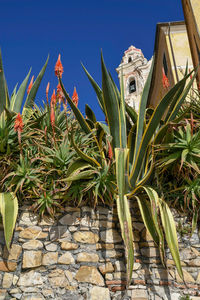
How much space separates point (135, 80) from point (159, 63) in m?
14.9

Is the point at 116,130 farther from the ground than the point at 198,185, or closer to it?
farther from the ground

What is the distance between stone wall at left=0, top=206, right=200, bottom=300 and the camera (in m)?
2.94

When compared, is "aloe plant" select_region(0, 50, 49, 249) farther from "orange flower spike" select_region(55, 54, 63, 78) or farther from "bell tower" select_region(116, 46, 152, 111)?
"bell tower" select_region(116, 46, 152, 111)

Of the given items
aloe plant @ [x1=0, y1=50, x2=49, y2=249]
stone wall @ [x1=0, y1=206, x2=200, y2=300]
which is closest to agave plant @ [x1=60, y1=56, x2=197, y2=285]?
stone wall @ [x1=0, y1=206, x2=200, y2=300]

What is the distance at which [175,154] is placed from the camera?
338 centimetres

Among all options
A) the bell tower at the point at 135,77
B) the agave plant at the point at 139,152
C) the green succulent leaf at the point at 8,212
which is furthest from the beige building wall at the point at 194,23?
the bell tower at the point at 135,77

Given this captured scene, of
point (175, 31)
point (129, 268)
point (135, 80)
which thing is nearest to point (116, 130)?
point (129, 268)

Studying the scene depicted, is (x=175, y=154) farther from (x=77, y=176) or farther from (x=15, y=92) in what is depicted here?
(x=15, y=92)

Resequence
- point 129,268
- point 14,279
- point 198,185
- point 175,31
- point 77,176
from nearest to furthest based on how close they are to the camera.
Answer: point 129,268 → point 14,279 → point 77,176 → point 198,185 → point 175,31

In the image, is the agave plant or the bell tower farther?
the bell tower

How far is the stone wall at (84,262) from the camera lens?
9.63ft

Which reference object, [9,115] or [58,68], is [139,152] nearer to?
[58,68]

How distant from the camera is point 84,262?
311 centimetres

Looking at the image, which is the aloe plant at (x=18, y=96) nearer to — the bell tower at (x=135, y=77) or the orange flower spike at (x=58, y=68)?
the orange flower spike at (x=58, y=68)
